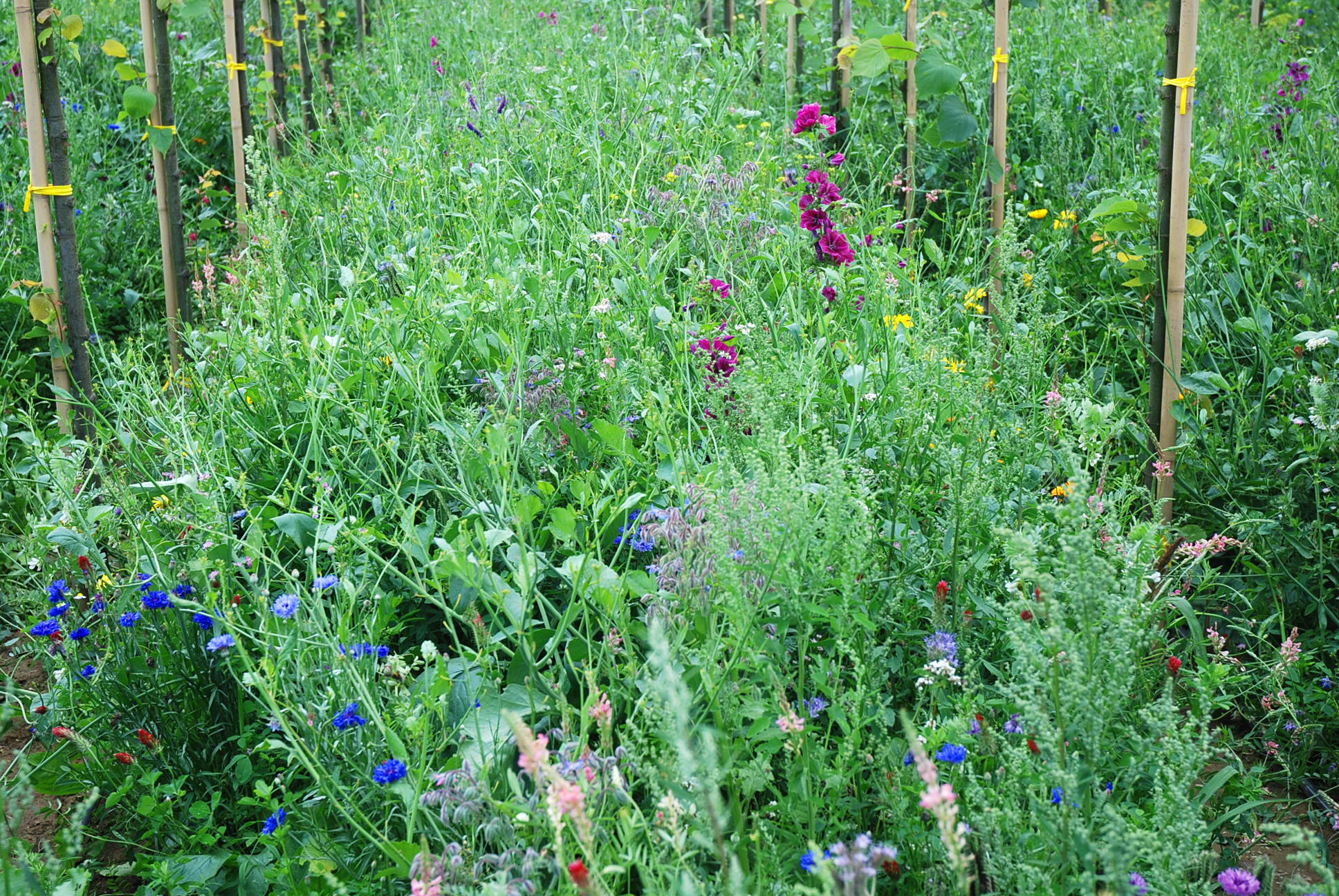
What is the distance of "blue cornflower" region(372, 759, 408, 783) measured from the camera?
4.56 feet

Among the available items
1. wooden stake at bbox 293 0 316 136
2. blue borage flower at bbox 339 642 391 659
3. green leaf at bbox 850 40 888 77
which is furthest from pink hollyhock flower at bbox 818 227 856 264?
wooden stake at bbox 293 0 316 136

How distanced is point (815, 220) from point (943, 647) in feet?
4.85

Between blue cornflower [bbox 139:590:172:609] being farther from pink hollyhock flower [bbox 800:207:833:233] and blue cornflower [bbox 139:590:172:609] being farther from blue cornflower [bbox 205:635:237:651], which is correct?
pink hollyhock flower [bbox 800:207:833:233]

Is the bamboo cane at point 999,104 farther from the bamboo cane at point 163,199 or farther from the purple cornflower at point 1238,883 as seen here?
the bamboo cane at point 163,199

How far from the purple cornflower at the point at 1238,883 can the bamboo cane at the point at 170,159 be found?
2889 millimetres

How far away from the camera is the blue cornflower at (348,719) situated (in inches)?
59.3

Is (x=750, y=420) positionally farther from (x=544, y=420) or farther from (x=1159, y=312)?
(x=1159, y=312)

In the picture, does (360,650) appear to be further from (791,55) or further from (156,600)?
(791,55)

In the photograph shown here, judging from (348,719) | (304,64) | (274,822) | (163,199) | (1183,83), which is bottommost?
(274,822)

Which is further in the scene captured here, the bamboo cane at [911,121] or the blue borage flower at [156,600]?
the bamboo cane at [911,121]

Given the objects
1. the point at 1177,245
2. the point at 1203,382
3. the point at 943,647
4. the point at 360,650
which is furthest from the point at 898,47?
the point at 360,650

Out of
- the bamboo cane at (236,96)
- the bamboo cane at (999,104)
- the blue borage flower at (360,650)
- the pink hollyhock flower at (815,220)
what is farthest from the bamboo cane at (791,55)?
the blue borage flower at (360,650)

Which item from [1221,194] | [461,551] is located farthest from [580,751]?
[1221,194]

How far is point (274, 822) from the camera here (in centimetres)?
154
